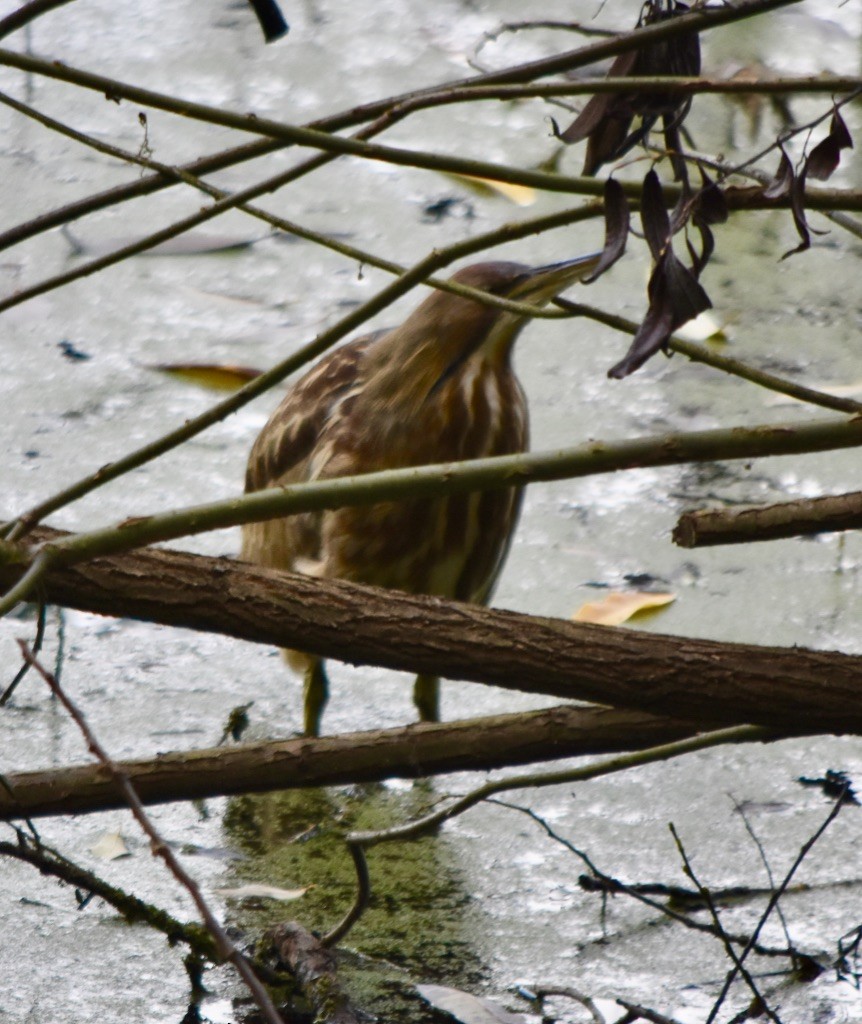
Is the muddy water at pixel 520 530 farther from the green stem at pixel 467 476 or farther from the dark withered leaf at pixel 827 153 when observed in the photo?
the dark withered leaf at pixel 827 153

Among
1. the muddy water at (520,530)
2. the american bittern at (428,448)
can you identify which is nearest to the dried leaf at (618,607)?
the muddy water at (520,530)

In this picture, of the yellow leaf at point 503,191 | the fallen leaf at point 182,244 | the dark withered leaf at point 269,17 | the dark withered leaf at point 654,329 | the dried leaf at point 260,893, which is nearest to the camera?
the dark withered leaf at point 654,329

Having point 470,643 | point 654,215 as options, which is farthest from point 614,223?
point 470,643

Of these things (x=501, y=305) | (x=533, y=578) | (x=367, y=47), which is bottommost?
(x=533, y=578)

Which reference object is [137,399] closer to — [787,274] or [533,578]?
[533,578]

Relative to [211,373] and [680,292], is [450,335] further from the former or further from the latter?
[680,292]

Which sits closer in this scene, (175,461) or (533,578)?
(533,578)

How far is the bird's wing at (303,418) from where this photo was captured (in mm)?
2393

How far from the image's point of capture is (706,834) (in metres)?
2.12

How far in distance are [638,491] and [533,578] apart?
0.34 meters

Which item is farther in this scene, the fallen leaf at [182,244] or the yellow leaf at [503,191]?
the yellow leaf at [503,191]

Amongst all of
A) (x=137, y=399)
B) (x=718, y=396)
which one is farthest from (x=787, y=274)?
(x=137, y=399)

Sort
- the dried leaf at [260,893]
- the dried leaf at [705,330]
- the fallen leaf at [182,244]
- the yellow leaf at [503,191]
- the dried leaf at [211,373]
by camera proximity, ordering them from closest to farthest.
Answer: the dried leaf at [260,893] → the dried leaf at [211,373] → the dried leaf at [705,330] → the fallen leaf at [182,244] → the yellow leaf at [503,191]

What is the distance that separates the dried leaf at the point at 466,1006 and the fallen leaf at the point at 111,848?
1.46 ft
